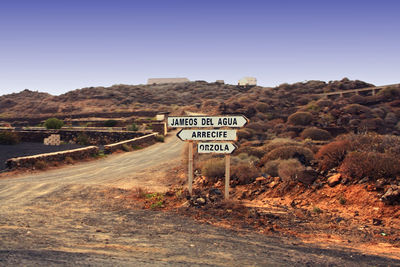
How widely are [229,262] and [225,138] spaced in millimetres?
5132

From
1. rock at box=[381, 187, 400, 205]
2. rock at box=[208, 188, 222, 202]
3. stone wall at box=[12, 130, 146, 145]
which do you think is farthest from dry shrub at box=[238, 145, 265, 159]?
stone wall at box=[12, 130, 146, 145]

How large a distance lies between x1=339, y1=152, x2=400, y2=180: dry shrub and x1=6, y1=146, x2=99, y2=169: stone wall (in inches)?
639

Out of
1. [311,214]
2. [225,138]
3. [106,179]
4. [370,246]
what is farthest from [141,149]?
[370,246]

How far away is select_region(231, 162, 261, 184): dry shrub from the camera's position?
12.0 meters

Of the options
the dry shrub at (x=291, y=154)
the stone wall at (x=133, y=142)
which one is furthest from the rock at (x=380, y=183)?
the stone wall at (x=133, y=142)

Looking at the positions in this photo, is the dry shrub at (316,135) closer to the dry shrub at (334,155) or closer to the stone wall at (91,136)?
the dry shrub at (334,155)

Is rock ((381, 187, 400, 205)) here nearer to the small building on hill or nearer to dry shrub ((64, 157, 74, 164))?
dry shrub ((64, 157, 74, 164))

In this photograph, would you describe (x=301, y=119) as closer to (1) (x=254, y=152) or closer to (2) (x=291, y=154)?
(1) (x=254, y=152)

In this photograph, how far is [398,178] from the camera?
8875 mm

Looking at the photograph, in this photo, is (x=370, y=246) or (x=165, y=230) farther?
(x=165, y=230)

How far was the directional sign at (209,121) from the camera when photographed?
955cm

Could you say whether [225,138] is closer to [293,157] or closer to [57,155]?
[293,157]

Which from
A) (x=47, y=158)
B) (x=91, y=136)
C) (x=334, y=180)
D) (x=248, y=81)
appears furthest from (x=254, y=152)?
(x=248, y=81)

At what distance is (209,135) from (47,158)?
13.0 meters
